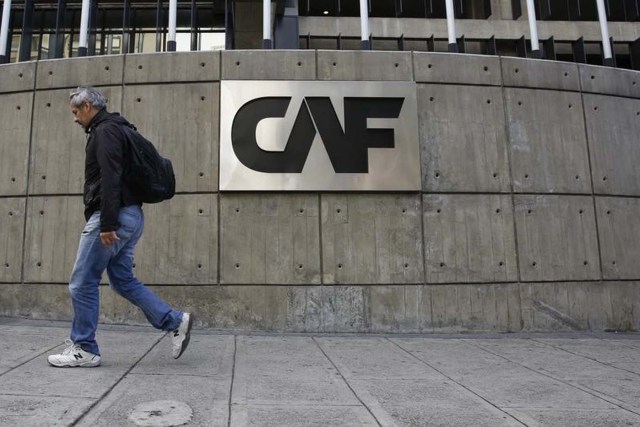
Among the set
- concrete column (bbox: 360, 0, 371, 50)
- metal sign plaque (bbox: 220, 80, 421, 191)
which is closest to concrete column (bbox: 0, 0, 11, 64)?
metal sign plaque (bbox: 220, 80, 421, 191)

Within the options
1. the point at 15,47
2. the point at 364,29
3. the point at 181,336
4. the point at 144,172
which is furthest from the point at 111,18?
the point at 181,336

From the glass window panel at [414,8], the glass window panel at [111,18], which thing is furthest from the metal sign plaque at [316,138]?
the glass window panel at [414,8]

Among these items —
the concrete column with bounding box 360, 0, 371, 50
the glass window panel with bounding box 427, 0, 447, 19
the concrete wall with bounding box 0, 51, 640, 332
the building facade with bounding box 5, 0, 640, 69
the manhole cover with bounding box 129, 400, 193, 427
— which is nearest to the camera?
the manhole cover with bounding box 129, 400, 193, 427

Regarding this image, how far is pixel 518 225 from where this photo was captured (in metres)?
6.49

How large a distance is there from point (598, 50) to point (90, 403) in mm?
17231

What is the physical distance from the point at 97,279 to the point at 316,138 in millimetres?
3478

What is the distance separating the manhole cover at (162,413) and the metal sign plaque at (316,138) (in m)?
3.75

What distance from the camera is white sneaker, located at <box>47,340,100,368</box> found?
341cm

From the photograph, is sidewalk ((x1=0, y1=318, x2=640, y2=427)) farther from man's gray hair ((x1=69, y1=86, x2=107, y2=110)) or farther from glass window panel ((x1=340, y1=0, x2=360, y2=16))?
glass window panel ((x1=340, y1=0, x2=360, y2=16))

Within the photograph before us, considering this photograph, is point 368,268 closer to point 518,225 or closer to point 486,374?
point 518,225

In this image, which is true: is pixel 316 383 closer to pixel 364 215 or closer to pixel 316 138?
pixel 364 215

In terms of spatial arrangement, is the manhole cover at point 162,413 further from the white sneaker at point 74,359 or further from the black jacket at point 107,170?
the black jacket at point 107,170

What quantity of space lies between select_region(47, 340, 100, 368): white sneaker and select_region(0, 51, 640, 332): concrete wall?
256cm

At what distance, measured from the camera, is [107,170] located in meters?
3.36
